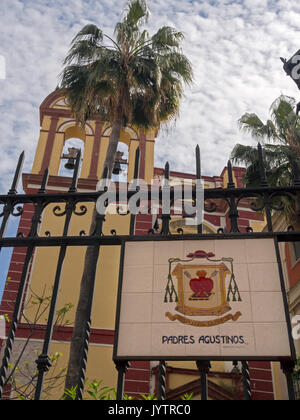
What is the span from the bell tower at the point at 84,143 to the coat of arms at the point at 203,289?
14.3 metres

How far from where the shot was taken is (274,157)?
1341 cm

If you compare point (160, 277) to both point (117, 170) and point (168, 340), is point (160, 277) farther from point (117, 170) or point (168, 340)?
point (117, 170)

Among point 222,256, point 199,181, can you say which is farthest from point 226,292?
point 199,181

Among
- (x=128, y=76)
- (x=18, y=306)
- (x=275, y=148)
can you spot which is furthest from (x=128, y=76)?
(x=18, y=306)

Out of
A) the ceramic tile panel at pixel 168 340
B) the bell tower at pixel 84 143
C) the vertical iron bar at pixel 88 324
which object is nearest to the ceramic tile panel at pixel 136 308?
the ceramic tile panel at pixel 168 340

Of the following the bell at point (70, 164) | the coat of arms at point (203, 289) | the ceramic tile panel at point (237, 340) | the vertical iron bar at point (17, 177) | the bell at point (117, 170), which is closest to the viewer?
the ceramic tile panel at point (237, 340)

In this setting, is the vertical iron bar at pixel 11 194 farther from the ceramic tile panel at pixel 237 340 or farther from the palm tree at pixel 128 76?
the palm tree at pixel 128 76

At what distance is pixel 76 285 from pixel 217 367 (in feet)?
20.2

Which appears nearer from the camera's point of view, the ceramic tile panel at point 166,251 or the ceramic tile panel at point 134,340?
the ceramic tile panel at point 134,340

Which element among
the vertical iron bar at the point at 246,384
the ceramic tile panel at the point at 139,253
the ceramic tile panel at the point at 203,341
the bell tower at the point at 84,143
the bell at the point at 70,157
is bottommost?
the vertical iron bar at the point at 246,384

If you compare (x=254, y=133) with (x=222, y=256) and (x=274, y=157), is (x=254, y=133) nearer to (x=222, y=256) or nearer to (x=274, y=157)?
(x=274, y=157)

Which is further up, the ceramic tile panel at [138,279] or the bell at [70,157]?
the bell at [70,157]

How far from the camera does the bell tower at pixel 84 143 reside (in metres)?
18.8
